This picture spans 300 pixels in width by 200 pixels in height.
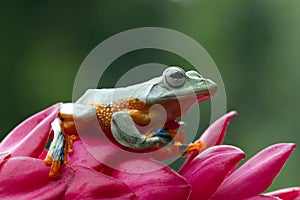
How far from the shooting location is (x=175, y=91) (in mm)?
827

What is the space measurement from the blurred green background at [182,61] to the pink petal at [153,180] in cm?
486

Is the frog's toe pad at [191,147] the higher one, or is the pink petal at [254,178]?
the frog's toe pad at [191,147]

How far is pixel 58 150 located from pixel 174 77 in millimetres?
142

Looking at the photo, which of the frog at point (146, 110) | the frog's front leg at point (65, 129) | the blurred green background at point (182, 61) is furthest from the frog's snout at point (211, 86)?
the blurred green background at point (182, 61)

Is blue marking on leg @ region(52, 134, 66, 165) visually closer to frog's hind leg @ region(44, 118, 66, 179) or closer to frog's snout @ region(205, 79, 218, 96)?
frog's hind leg @ region(44, 118, 66, 179)

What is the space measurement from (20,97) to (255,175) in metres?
6.63

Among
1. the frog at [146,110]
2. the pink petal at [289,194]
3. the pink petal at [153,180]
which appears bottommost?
the pink petal at [289,194]

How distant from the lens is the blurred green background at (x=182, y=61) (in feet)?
24.0

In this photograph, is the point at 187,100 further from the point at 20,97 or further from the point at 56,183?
the point at 20,97

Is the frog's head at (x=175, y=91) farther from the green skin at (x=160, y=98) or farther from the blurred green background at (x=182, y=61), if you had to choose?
the blurred green background at (x=182, y=61)

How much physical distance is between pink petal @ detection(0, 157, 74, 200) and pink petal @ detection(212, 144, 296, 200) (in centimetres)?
16

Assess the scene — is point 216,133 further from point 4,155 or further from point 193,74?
point 4,155

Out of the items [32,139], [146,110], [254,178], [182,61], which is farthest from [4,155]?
[182,61]

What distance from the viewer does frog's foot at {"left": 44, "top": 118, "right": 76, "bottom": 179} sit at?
0.77m
